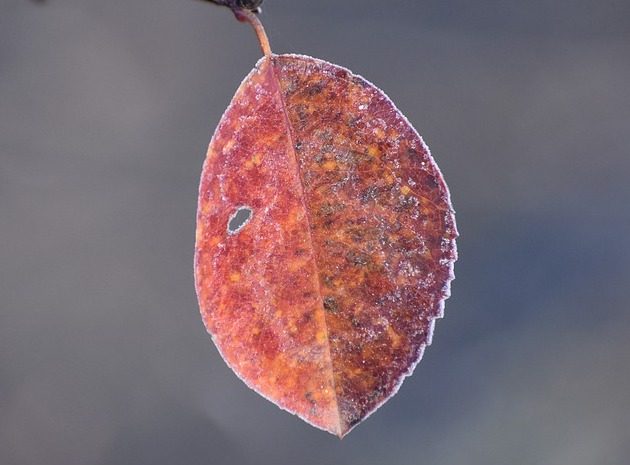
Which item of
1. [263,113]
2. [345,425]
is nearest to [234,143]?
[263,113]

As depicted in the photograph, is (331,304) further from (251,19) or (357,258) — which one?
(251,19)

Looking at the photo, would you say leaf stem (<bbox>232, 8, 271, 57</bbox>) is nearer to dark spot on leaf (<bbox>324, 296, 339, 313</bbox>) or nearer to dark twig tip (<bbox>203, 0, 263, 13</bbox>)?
dark twig tip (<bbox>203, 0, 263, 13</bbox>)

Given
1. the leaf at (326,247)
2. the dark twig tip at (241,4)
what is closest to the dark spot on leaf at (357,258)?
the leaf at (326,247)

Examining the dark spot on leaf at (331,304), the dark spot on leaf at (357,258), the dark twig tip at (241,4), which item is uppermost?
the dark twig tip at (241,4)

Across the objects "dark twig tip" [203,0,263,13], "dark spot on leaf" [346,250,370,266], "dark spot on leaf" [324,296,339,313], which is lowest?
"dark spot on leaf" [324,296,339,313]

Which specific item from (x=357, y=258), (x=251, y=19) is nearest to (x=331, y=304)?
(x=357, y=258)

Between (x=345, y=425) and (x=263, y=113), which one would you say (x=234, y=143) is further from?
(x=345, y=425)

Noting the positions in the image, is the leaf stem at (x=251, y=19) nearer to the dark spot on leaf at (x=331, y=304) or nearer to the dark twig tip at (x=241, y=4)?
the dark twig tip at (x=241, y=4)

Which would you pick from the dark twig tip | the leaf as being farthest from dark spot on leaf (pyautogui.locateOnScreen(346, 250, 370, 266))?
the dark twig tip
